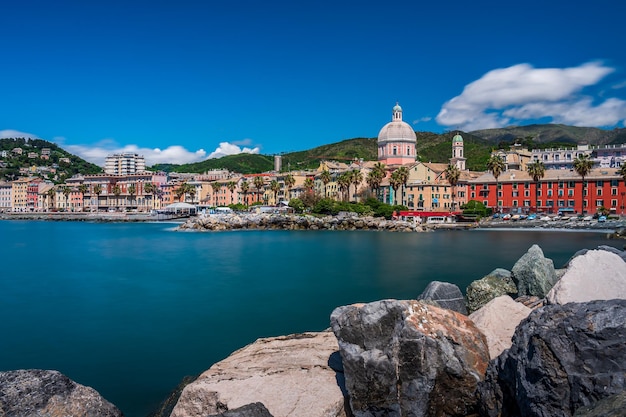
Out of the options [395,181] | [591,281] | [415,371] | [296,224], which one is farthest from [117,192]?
[415,371]

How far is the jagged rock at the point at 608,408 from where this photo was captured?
475 centimetres

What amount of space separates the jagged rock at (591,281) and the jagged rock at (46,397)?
7.66m

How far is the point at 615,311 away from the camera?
616cm

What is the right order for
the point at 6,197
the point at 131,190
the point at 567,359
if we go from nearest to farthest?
1. the point at 567,359
2. the point at 131,190
3. the point at 6,197

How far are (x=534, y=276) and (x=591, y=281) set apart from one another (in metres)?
6.22

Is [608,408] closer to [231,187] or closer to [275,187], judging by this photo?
[275,187]

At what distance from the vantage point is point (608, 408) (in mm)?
4922

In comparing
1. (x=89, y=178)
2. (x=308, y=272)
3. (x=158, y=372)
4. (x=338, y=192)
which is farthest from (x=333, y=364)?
(x=89, y=178)

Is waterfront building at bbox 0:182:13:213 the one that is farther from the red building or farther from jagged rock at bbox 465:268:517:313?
jagged rock at bbox 465:268:517:313

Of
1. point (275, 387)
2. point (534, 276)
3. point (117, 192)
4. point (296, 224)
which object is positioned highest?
point (117, 192)

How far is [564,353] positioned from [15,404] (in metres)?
7.02

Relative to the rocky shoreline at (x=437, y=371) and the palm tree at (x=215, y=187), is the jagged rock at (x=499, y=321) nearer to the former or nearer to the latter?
the rocky shoreline at (x=437, y=371)

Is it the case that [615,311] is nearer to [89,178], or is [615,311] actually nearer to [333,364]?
[333,364]

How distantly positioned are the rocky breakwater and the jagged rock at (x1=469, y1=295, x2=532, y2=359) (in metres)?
64.2
